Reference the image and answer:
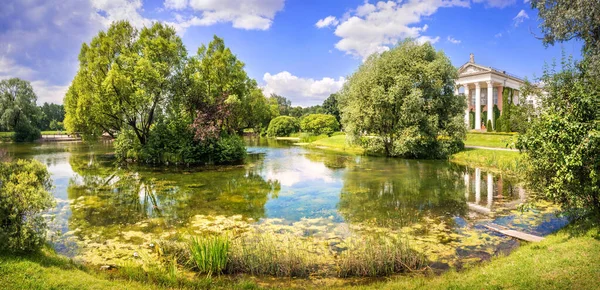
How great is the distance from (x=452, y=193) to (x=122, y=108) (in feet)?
78.7

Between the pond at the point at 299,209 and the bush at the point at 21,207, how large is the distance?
83 cm

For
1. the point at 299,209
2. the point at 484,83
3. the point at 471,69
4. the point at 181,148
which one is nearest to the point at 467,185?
the point at 299,209

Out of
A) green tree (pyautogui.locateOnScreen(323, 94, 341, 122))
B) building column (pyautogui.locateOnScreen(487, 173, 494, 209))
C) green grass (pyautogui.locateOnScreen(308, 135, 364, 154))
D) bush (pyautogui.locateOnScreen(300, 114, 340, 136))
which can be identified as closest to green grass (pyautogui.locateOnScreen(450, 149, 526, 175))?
building column (pyautogui.locateOnScreen(487, 173, 494, 209))

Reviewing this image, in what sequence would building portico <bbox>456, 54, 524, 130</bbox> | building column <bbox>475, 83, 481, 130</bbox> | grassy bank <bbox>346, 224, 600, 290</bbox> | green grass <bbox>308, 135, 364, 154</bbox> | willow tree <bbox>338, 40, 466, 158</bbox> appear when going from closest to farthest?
grassy bank <bbox>346, 224, 600, 290</bbox>
willow tree <bbox>338, 40, 466, 158</bbox>
green grass <bbox>308, 135, 364, 154</bbox>
building portico <bbox>456, 54, 524, 130</bbox>
building column <bbox>475, 83, 481, 130</bbox>

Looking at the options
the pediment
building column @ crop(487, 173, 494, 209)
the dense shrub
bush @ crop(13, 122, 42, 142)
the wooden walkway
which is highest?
the pediment

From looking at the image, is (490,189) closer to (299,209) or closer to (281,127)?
(299,209)

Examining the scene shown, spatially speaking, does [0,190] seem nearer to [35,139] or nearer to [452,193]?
[452,193]

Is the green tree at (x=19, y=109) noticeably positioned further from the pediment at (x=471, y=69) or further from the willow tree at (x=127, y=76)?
the pediment at (x=471, y=69)

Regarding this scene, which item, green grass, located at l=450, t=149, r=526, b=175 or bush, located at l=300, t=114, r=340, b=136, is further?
bush, located at l=300, t=114, r=340, b=136

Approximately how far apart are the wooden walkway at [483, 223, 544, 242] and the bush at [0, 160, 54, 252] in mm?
11278

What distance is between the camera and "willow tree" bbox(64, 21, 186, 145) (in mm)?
24531

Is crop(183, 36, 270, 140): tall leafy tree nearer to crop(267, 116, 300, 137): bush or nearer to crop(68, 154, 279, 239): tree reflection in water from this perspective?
crop(68, 154, 279, 239): tree reflection in water

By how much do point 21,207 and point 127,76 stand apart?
70.5 ft

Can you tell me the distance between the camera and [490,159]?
A: 2403 centimetres
